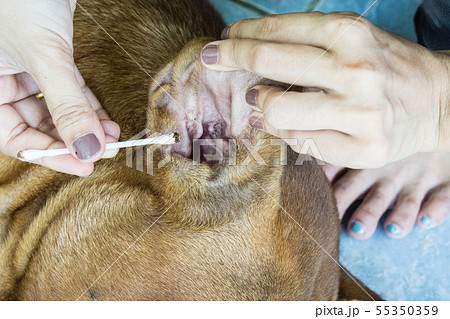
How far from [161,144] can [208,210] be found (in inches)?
8.1

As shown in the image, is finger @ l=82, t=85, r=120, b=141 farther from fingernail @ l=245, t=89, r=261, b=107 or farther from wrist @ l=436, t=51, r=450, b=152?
wrist @ l=436, t=51, r=450, b=152

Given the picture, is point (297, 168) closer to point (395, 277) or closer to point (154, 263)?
point (154, 263)

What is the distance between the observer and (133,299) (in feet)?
4.16

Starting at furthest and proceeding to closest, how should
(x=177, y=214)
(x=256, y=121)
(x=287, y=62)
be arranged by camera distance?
(x=177, y=214), (x=256, y=121), (x=287, y=62)

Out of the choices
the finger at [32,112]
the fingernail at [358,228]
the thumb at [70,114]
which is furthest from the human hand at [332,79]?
the fingernail at [358,228]

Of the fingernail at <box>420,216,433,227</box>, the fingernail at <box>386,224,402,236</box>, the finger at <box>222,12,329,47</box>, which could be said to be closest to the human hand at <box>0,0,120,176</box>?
the finger at <box>222,12,329,47</box>

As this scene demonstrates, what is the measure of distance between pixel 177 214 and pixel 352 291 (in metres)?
0.87

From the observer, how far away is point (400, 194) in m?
2.13

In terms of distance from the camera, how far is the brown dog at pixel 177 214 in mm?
1149

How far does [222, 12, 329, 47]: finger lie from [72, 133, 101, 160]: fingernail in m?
0.42

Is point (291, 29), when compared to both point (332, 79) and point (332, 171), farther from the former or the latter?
point (332, 171)

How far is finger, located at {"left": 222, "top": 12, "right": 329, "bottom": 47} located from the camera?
1.04 meters

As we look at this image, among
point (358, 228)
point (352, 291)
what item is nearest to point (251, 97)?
point (352, 291)
